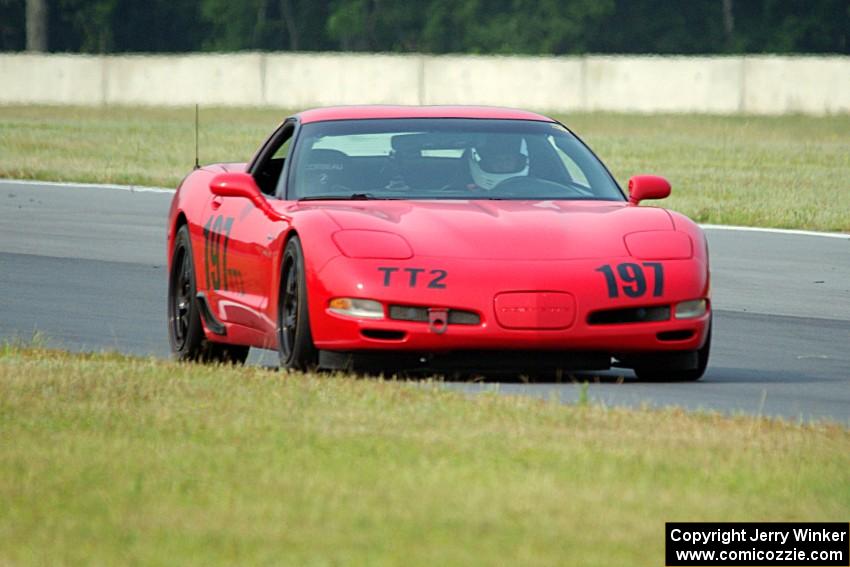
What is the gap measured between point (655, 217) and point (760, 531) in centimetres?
418

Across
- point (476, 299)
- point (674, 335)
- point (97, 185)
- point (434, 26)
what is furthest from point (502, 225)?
point (434, 26)

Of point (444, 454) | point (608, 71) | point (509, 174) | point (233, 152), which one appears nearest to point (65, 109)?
point (608, 71)

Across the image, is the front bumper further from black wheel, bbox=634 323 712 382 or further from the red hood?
black wheel, bbox=634 323 712 382

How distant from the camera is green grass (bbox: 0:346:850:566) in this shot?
5.60 metres

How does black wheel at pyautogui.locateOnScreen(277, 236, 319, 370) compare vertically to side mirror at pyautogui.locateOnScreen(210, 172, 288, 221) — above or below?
below

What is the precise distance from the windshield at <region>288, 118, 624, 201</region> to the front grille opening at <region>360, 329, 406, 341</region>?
1125mm

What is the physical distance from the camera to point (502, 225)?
379 inches

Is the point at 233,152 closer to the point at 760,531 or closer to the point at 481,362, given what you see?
the point at 481,362

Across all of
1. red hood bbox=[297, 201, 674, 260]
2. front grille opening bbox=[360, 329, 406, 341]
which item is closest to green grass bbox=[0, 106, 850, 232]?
red hood bbox=[297, 201, 674, 260]

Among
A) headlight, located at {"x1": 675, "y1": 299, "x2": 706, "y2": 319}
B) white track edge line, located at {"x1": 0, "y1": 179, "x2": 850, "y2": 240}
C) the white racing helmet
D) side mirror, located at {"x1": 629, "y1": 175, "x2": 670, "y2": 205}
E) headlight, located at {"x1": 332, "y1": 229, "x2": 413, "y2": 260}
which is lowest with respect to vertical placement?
white track edge line, located at {"x1": 0, "y1": 179, "x2": 850, "y2": 240}

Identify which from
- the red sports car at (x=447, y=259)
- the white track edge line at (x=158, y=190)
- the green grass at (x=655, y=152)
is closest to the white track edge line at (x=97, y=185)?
the white track edge line at (x=158, y=190)

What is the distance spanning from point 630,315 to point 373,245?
114 cm

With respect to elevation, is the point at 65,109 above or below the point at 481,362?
below

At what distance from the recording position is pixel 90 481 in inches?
257
